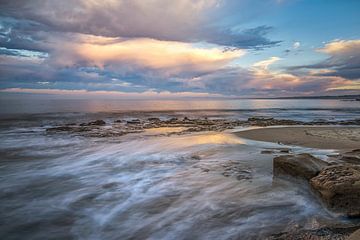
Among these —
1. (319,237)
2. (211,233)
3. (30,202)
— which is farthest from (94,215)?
(319,237)

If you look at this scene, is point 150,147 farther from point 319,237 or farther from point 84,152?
point 319,237

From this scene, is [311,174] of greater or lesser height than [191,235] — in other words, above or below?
above

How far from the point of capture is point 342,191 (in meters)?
4.47

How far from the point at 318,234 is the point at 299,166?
7.88ft

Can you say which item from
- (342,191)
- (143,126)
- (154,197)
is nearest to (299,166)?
(342,191)

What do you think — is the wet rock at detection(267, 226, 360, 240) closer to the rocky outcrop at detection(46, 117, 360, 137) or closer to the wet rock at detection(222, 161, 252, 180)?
the wet rock at detection(222, 161, 252, 180)

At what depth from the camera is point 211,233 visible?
4445 mm

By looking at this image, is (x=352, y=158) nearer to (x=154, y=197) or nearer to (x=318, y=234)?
(x=318, y=234)

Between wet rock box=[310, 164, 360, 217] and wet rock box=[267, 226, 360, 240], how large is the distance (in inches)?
21.6

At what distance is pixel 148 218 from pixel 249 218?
6.14ft

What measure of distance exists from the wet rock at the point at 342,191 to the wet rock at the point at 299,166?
86cm

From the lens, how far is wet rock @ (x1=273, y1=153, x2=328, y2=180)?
19.1 feet

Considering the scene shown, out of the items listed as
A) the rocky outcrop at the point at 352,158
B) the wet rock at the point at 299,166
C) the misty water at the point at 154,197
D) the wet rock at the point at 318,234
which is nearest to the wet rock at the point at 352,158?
the rocky outcrop at the point at 352,158

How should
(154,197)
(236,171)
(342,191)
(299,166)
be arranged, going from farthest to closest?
(236,171)
(154,197)
(299,166)
(342,191)
